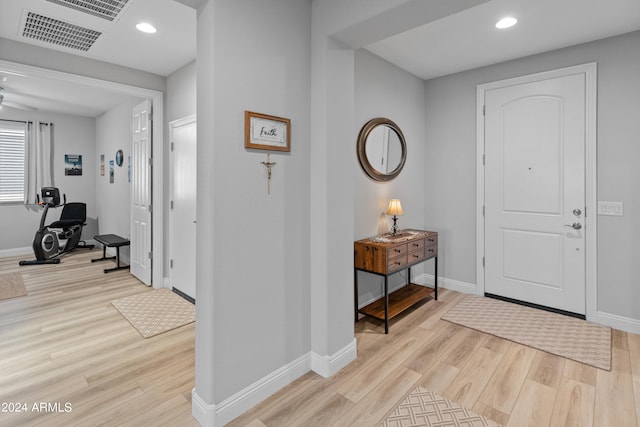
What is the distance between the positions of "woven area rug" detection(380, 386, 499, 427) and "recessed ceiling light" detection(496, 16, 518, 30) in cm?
277

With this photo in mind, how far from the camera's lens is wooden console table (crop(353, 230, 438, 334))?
2932 millimetres

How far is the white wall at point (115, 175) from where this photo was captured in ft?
17.6

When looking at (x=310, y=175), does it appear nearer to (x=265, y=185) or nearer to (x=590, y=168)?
(x=265, y=185)

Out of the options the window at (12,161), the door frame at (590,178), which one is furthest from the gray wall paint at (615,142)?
the window at (12,161)

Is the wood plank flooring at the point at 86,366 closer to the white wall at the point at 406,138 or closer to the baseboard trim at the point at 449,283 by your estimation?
the white wall at the point at 406,138

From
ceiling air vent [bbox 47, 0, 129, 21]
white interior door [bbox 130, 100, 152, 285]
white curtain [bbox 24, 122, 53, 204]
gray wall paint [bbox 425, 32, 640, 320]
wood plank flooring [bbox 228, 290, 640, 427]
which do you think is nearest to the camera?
wood plank flooring [bbox 228, 290, 640, 427]

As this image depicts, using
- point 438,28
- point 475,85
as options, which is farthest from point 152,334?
point 475,85

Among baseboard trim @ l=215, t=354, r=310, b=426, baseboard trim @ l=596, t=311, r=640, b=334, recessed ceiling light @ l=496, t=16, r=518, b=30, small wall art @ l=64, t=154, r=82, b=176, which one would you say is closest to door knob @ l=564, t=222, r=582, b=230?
baseboard trim @ l=596, t=311, r=640, b=334

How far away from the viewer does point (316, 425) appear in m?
1.82

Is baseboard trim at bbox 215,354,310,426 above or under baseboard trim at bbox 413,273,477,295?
under

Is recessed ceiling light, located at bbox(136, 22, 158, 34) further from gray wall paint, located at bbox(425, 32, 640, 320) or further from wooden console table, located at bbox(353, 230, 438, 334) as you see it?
gray wall paint, located at bbox(425, 32, 640, 320)

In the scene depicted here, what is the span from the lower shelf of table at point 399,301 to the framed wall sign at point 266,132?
1.80m

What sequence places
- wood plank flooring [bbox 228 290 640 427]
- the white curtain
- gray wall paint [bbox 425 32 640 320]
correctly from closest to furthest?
wood plank flooring [bbox 228 290 640 427], gray wall paint [bbox 425 32 640 320], the white curtain

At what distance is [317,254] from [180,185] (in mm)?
2257
